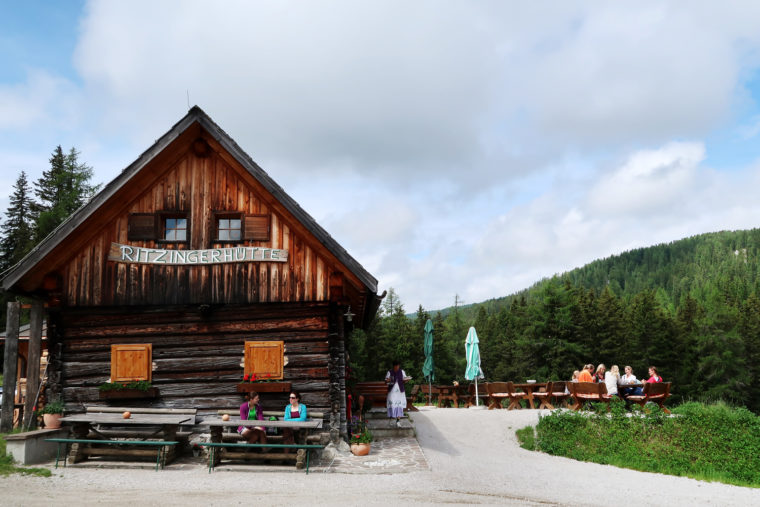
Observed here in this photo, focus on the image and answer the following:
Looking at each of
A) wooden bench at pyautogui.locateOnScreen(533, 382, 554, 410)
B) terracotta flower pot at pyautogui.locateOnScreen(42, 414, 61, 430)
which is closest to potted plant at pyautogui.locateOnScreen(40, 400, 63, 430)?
→ terracotta flower pot at pyautogui.locateOnScreen(42, 414, 61, 430)

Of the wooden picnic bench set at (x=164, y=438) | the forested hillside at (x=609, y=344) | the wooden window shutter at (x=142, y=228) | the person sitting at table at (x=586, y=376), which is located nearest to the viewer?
the wooden picnic bench set at (x=164, y=438)

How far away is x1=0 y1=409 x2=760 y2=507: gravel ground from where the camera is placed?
8508mm

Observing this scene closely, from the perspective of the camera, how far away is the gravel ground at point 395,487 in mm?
8508

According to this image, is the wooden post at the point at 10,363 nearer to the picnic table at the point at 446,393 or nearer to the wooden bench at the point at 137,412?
the wooden bench at the point at 137,412

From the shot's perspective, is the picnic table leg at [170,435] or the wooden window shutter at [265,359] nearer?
the picnic table leg at [170,435]

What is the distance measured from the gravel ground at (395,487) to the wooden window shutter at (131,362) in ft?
8.48

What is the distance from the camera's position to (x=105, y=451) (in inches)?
436

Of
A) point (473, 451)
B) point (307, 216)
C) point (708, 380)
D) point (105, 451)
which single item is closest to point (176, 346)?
point (105, 451)

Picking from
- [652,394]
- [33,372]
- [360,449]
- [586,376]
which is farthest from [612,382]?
[33,372]

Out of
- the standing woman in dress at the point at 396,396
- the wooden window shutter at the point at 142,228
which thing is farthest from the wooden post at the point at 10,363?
the standing woman in dress at the point at 396,396

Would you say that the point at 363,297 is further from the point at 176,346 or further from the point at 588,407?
the point at 588,407

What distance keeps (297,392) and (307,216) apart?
4002 millimetres

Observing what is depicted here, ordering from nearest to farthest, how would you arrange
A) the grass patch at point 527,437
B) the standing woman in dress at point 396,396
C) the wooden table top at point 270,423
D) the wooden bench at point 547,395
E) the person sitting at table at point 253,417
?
1. the wooden table top at point 270,423
2. the person sitting at table at point 253,417
3. the grass patch at point 527,437
4. the standing woman in dress at point 396,396
5. the wooden bench at point 547,395

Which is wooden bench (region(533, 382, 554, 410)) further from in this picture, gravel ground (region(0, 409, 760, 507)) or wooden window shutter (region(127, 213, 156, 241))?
wooden window shutter (region(127, 213, 156, 241))
